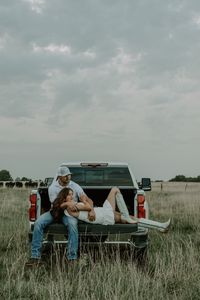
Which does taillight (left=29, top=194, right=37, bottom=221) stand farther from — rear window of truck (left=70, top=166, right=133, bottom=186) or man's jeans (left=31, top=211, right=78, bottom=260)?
rear window of truck (left=70, top=166, right=133, bottom=186)

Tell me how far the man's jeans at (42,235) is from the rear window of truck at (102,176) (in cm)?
249

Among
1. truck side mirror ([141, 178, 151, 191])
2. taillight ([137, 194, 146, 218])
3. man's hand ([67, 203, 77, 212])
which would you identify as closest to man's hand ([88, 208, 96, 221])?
man's hand ([67, 203, 77, 212])

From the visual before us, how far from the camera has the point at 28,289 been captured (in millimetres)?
5730

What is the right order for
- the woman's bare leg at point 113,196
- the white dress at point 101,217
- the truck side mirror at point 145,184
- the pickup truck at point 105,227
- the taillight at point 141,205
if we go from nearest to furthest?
1. the pickup truck at point 105,227
2. the white dress at point 101,217
3. the woman's bare leg at point 113,196
4. the taillight at point 141,205
5. the truck side mirror at point 145,184

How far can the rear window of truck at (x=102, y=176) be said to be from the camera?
31.9ft

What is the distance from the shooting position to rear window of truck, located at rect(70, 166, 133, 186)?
9.73 metres

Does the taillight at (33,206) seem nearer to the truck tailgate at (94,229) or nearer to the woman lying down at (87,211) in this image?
the woman lying down at (87,211)

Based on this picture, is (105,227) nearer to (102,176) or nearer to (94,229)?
(94,229)

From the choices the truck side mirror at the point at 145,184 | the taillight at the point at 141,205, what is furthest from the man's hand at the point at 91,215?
the truck side mirror at the point at 145,184

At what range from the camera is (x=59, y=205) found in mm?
7473

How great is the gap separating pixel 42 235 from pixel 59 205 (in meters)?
0.47

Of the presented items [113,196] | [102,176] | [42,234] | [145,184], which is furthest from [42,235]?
[102,176]

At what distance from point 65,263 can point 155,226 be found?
1332 millimetres

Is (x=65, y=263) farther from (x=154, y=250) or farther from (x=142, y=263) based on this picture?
(x=154, y=250)
